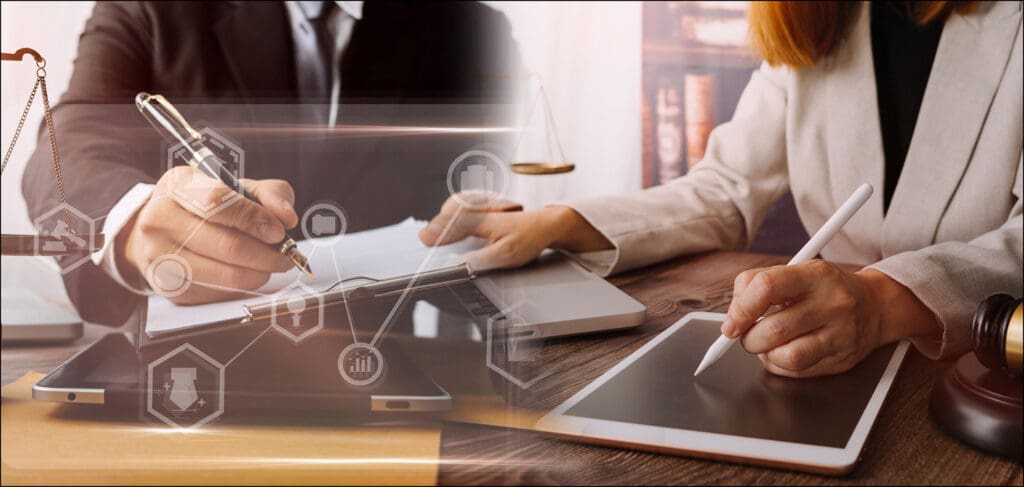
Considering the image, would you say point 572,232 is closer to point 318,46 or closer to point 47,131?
point 318,46

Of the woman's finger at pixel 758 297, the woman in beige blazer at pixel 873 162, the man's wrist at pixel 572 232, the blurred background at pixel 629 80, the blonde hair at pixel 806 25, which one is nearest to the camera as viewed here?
the woman's finger at pixel 758 297

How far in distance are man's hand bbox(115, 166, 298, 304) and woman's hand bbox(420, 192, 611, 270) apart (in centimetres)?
6

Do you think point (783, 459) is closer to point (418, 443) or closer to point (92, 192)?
point (418, 443)

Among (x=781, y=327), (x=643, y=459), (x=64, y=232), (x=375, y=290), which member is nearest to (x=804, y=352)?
(x=781, y=327)

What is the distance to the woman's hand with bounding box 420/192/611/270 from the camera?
0.32 meters

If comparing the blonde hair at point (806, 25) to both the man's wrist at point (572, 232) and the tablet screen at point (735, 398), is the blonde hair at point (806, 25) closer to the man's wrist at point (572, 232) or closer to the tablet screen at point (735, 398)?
the man's wrist at point (572, 232)

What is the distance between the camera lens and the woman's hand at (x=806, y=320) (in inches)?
16.5

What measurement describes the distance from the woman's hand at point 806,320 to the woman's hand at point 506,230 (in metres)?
0.13

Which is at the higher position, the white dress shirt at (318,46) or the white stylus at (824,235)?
the white dress shirt at (318,46)

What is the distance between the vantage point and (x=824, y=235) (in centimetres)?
43

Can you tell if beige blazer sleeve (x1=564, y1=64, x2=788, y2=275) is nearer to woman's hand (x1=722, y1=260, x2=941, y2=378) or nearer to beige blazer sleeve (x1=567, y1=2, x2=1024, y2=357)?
beige blazer sleeve (x1=567, y1=2, x2=1024, y2=357)

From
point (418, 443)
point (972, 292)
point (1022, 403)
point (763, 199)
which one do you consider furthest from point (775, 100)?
point (418, 443)

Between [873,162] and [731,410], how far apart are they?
0.58 m

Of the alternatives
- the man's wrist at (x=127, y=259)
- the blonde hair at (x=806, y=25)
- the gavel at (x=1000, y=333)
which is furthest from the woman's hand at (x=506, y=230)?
the blonde hair at (x=806, y=25)
